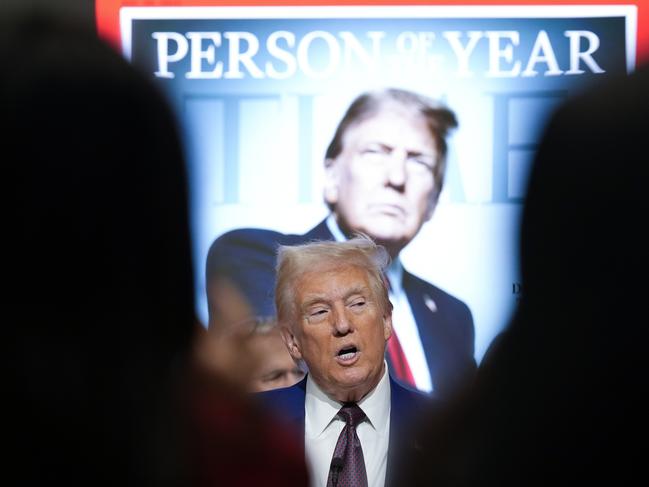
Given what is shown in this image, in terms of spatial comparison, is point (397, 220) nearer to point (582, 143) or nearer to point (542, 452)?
point (542, 452)

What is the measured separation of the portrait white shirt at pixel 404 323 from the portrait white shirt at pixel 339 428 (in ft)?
0.20

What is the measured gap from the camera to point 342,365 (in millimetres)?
1983

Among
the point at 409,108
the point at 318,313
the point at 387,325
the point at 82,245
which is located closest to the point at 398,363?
the point at 387,325

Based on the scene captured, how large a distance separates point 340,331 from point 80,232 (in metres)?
0.96

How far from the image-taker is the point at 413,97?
2043 mm

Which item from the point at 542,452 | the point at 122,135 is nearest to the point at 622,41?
the point at 542,452

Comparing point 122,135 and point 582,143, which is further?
point 582,143

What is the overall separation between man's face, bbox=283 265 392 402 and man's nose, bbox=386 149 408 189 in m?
0.19

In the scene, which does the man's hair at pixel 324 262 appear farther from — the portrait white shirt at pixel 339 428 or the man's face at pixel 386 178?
the portrait white shirt at pixel 339 428

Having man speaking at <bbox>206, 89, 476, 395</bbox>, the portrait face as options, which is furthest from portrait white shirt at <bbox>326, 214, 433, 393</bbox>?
the portrait face

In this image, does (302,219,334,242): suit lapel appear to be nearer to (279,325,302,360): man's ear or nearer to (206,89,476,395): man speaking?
(206,89,476,395): man speaking

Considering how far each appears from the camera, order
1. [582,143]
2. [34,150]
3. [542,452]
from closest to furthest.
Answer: [34,150]
[582,143]
[542,452]

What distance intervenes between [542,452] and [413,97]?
729mm

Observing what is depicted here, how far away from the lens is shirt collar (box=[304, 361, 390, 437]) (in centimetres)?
200
